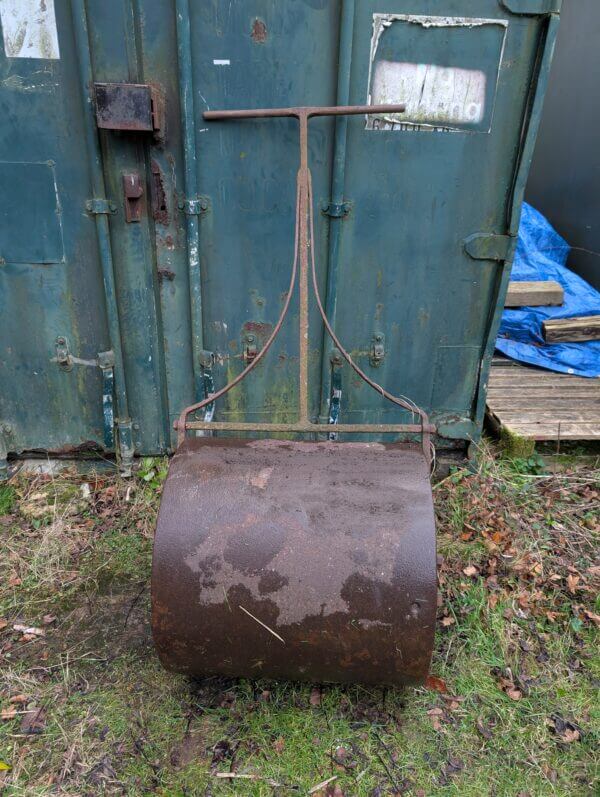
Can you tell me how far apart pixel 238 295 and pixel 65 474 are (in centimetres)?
167

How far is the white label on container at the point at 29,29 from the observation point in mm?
2885

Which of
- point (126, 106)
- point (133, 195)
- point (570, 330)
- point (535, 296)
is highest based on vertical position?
point (126, 106)

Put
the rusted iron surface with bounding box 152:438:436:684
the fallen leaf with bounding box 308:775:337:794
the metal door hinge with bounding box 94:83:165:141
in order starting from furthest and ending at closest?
the metal door hinge with bounding box 94:83:165:141 → the fallen leaf with bounding box 308:775:337:794 → the rusted iron surface with bounding box 152:438:436:684

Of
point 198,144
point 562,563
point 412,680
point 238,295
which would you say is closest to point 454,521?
point 562,563

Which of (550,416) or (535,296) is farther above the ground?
(535,296)

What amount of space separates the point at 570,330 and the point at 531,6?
2881 mm

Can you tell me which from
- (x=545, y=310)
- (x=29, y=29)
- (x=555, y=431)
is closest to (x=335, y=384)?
(x=555, y=431)

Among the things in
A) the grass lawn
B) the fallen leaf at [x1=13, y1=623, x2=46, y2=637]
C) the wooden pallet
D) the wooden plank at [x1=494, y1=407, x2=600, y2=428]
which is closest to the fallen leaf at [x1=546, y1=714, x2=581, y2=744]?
the grass lawn

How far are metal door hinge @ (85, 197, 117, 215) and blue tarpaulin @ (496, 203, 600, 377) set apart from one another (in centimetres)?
353

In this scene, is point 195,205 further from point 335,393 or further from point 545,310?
point 545,310

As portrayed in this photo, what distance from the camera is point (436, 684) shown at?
8.88 feet

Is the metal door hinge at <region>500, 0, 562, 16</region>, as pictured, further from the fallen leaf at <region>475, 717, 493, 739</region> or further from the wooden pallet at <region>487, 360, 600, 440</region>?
the fallen leaf at <region>475, 717, 493, 739</region>

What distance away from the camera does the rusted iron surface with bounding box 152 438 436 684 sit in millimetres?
2109

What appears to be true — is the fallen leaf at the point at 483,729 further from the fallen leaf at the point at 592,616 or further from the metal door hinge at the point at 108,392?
the metal door hinge at the point at 108,392
